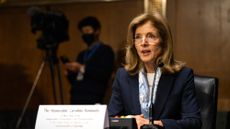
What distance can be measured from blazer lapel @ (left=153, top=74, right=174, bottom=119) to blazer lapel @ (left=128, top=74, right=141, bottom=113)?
0.32 feet

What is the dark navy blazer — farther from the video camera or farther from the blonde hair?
the video camera

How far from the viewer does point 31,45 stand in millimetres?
5074

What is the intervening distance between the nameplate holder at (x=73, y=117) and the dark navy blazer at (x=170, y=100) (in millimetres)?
574

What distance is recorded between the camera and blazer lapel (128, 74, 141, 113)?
214cm

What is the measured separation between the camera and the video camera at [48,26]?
417cm

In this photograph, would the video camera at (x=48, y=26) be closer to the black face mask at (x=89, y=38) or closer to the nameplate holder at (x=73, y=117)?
the black face mask at (x=89, y=38)

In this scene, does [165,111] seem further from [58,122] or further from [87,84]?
[87,84]

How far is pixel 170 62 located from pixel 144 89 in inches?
8.5

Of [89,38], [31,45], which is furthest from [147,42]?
[31,45]

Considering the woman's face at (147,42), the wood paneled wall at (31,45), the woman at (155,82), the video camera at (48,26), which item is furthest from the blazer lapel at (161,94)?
the wood paneled wall at (31,45)

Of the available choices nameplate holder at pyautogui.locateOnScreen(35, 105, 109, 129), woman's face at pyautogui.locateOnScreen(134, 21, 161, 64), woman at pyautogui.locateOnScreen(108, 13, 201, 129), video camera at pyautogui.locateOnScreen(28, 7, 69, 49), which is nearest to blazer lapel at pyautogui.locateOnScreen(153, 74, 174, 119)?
woman at pyautogui.locateOnScreen(108, 13, 201, 129)

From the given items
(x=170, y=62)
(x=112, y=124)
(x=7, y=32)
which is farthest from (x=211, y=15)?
(x=112, y=124)

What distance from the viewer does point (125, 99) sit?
2.20 meters

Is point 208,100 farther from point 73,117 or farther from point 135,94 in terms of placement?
point 73,117
